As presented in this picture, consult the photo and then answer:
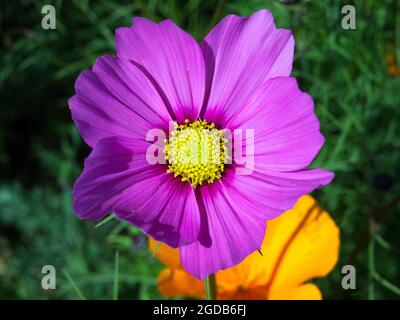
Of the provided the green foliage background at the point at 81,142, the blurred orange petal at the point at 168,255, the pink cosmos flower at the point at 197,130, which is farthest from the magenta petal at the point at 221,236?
the green foliage background at the point at 81,142

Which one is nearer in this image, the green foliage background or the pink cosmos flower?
the pink cosmos flower

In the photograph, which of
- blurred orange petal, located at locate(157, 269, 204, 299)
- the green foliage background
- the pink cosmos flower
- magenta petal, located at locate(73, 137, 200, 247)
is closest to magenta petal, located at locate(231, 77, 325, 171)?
the pink cosmos flower

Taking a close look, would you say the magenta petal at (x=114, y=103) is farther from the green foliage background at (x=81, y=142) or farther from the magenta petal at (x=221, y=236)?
the green foliage background at (x=81, y=142)

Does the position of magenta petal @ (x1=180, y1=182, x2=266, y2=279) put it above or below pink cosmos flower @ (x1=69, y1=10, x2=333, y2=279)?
below

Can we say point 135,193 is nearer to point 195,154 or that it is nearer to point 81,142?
point 195,154

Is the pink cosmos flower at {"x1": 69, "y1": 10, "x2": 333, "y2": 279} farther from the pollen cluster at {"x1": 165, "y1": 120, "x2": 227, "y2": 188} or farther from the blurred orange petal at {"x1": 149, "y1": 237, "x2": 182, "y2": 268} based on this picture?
the blurred orange petal at {"x1": 149, "y1": 237, "x2": 182, "y2": 268}
